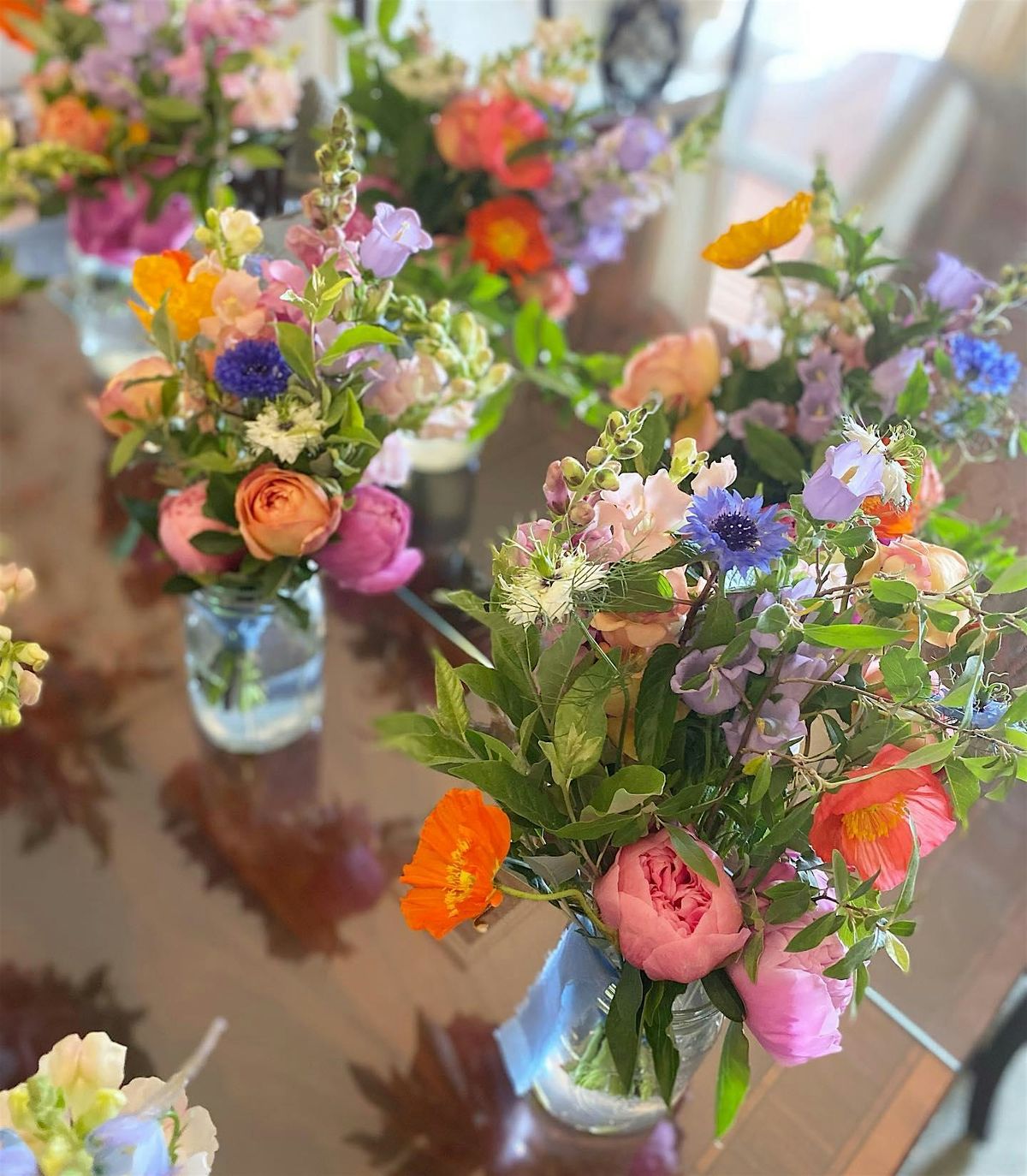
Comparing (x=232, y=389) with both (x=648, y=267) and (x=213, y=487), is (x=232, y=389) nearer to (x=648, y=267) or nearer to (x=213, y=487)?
(x=213, y=487)

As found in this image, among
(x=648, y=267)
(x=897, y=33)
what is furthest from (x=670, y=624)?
(x=897, y=33)

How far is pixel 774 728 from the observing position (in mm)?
516

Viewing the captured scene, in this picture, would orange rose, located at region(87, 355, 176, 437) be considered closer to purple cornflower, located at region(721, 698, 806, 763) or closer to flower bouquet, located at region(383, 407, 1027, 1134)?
flower bouquet, located at region(383, 407, 1027, 1134)

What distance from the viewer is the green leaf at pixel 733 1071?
0.57 metres

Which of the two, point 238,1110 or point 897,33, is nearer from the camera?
point 238,1110

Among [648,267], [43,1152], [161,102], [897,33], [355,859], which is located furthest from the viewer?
[897,33]

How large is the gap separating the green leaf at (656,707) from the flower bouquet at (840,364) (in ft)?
0.71

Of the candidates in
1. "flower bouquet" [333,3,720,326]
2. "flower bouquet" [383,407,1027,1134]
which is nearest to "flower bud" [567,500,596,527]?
"flower bouquet" [383,407,1027,1134]

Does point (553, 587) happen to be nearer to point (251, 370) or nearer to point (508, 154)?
point (251, 370)

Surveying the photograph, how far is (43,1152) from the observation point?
430 mm

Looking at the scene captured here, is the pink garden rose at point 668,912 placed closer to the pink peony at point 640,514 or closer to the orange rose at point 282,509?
the pink peony at point 640,514

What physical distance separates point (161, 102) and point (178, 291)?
556 mm

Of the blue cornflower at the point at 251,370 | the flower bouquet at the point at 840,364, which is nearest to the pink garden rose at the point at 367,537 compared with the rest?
the blue cornflower at the point at 251,370

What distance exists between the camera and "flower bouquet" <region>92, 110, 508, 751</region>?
640 mm
